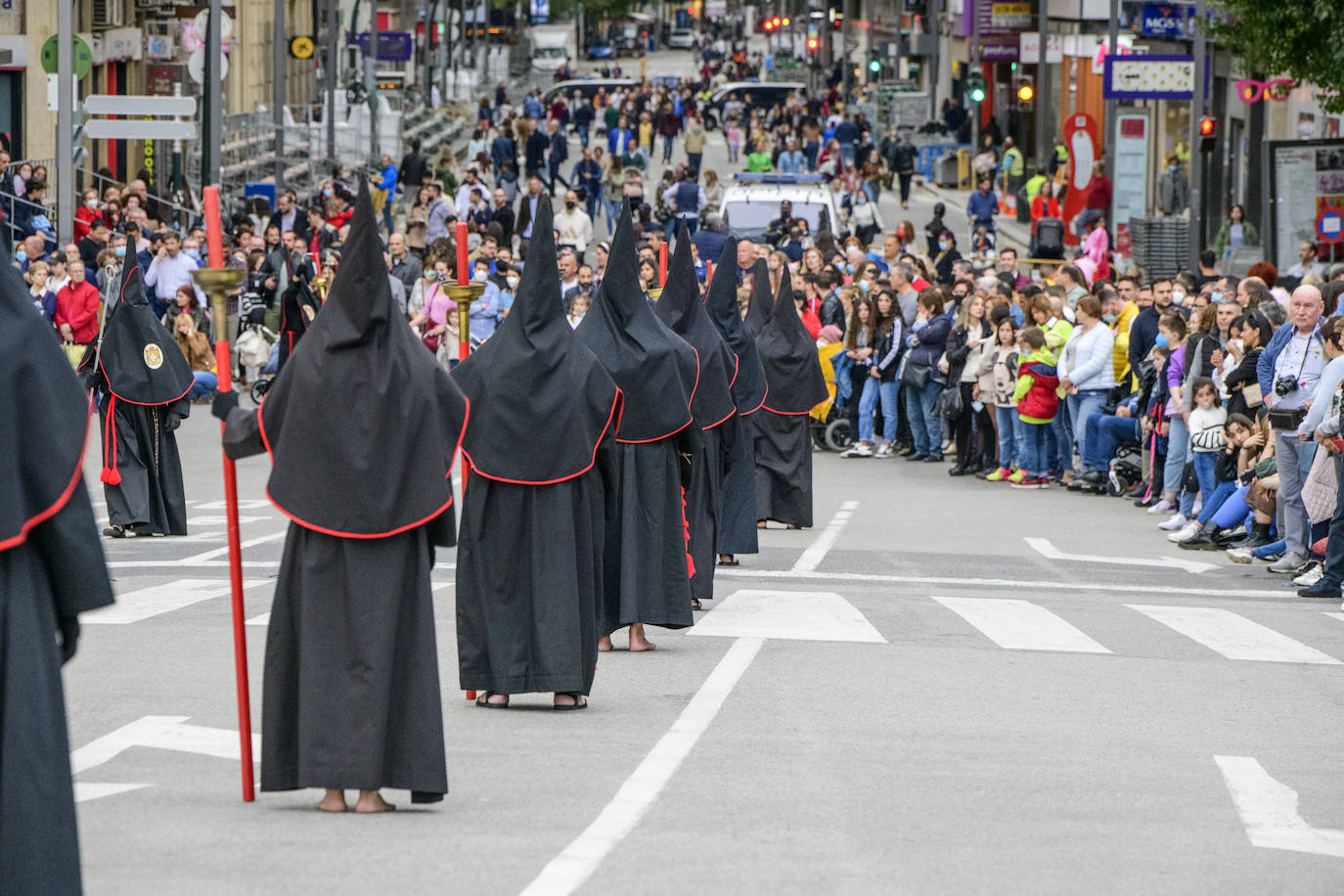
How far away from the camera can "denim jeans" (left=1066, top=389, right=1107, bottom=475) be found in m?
21.1

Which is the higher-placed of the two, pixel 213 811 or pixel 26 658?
pixel 26 658

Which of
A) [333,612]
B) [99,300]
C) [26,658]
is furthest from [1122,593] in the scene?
[99,300]

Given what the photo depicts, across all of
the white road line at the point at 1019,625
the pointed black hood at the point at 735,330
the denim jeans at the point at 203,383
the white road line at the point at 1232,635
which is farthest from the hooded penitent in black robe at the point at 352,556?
the denim jeans at the point at 203,383

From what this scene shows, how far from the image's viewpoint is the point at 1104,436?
2141 cm

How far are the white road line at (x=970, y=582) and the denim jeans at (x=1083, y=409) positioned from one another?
522 cm

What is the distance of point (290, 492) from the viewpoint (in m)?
7.67

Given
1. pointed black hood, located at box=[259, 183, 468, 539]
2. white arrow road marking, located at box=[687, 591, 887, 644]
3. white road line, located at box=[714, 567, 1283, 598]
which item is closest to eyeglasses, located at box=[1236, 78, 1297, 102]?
white road line, located at box=[714, 567, 1283, 598]

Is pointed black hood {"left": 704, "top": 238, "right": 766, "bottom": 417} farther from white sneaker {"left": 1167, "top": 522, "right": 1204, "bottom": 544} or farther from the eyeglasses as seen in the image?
the eyeglasses

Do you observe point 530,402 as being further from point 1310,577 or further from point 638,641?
point 1310,577

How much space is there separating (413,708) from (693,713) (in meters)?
2.58

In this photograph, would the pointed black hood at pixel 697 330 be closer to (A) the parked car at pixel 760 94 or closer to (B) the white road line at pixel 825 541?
(B) the white road line at pixel 825 541

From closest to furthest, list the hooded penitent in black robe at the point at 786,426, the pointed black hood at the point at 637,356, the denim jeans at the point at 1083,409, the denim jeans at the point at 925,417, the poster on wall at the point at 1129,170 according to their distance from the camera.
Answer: the pointed black hood at the point at 637,356
the hooded penitent in black robe at the point at 786,426
the denim jeans at the point at 1083,409
the denim jeans at the point at 925,417
the poster on wall at the point at 1129,170

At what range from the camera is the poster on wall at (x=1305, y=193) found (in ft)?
89.5

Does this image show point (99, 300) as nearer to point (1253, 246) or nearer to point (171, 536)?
point (171, 536)
